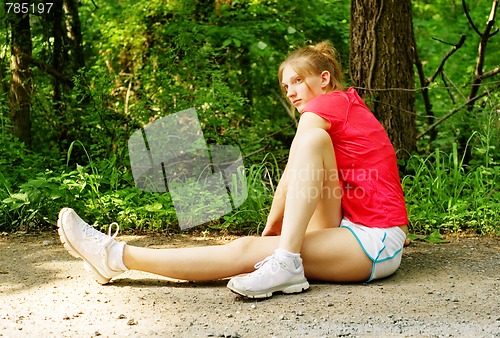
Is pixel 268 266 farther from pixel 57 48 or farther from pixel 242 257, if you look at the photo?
pixel 57 48

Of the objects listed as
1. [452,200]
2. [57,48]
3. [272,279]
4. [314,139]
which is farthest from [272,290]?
[57,48]

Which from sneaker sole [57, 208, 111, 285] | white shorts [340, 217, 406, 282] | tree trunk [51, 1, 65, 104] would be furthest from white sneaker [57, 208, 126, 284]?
tree trunk [51, 1, 65, 104]

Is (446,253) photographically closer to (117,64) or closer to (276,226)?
(276,226)

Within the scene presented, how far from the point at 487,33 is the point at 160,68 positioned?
2.78 metres

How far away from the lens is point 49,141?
579cm

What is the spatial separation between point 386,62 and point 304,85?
1.84 metres

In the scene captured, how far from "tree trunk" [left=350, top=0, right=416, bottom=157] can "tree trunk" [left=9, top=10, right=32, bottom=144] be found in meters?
2.76

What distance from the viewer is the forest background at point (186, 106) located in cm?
417

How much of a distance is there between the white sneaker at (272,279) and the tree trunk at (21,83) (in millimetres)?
3680

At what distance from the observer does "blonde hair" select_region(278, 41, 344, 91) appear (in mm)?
2947

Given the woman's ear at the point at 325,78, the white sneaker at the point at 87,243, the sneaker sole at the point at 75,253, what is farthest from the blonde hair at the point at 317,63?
the sneaker sole at the point at 75,253

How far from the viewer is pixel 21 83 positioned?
18.6ft

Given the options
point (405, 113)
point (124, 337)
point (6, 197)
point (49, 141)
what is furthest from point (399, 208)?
point (49, 141)

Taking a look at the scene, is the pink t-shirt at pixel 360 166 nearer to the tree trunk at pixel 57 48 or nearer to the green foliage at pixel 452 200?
the green foliage at pixel 452 200
